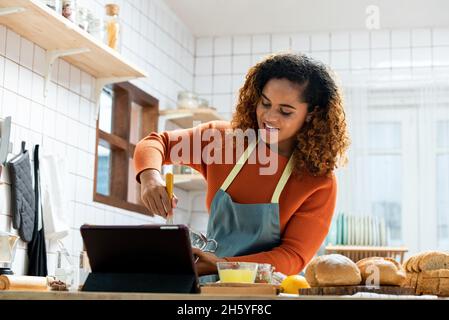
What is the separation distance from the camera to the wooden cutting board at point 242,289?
5.05 ft

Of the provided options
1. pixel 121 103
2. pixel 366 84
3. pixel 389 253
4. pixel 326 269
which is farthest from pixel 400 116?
pixel 326 269

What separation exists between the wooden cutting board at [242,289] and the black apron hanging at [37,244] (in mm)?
2051

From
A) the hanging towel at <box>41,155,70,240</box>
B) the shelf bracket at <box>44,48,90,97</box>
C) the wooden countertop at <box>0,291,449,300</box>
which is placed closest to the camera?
the wooden countertop at <box>0,291,449,300</box>

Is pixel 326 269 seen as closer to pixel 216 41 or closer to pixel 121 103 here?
pixel 121 103

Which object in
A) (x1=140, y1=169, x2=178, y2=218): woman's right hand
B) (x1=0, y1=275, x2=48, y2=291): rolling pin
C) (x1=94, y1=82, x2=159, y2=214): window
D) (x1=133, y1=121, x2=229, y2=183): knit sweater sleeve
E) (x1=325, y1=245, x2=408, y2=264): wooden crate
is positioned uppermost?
(x1=94, y1=82, x2=159, y2=214): window

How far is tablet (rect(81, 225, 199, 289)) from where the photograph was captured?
144 centimetres

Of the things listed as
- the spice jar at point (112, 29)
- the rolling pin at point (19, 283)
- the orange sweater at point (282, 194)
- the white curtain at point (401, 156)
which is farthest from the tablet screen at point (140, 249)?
the white curtain at point (401, 156)

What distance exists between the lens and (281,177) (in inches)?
95.6

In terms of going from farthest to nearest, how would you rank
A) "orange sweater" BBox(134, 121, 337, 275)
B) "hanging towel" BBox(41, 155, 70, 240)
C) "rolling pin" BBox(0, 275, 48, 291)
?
"hanging towel" BBox(41, 155, 70, 240), "orange sweater" BBox(134, 121, 337, 275), "rolling pin" BBox(0, 275, 48, 291)

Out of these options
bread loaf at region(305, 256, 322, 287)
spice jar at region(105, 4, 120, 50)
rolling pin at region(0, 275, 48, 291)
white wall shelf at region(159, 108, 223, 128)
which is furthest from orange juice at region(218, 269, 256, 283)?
white wall shelf at region(159, 108, 223, 128)

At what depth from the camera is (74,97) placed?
4.00 m

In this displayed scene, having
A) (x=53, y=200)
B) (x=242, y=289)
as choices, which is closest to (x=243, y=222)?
(x=242, y=289)

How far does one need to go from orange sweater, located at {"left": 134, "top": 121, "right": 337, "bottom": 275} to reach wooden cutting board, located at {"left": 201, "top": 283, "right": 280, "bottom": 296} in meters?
0.60

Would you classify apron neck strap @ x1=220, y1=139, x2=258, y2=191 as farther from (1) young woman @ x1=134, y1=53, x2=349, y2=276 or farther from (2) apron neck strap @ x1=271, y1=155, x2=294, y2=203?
(2) apron neck strap @ x1=271, y1=155, x2=294, y2=203
